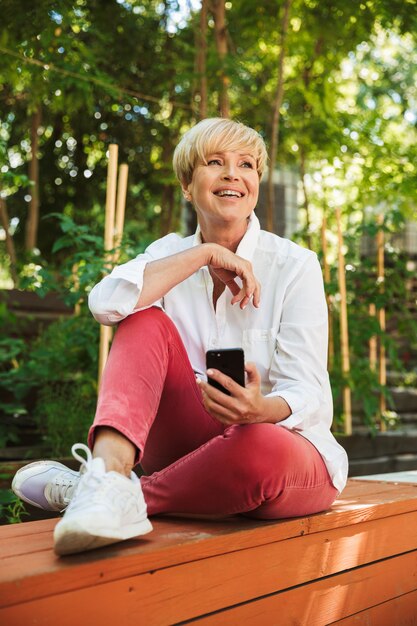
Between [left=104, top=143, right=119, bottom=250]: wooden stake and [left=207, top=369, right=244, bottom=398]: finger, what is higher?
[left=104, top=143, right=119, bottom=250]: wooden stake

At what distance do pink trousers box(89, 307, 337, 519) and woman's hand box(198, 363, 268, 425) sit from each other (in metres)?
0.06

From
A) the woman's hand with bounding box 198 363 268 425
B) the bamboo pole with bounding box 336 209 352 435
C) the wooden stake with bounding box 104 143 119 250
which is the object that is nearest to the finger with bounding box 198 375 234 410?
the woman's hand with bounding box 198 363 268 425

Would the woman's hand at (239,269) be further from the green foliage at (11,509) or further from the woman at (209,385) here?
the green foliage at (11,509)

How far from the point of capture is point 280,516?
171 cm

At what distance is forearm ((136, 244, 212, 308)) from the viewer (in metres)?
1.76

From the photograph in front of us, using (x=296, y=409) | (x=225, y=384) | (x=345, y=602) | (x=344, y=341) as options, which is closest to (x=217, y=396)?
(x=225, y=384)

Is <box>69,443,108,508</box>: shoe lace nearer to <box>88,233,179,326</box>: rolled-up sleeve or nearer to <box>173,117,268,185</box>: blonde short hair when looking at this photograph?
<box>88,233,179,326</box>: rolled-up sleeve

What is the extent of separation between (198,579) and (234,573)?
109 millimetres

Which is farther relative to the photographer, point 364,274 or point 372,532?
point 364,274

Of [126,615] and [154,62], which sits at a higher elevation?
[154,62]

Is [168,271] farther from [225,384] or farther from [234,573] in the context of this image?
[234,573]

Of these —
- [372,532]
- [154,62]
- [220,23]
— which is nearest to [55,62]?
[220,23]

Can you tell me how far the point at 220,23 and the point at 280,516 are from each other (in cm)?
326

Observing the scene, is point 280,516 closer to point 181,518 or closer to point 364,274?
point 181,518
